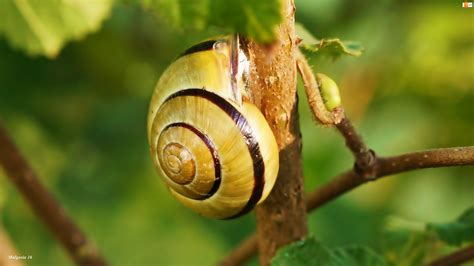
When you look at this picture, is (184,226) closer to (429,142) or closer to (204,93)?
(429,142)

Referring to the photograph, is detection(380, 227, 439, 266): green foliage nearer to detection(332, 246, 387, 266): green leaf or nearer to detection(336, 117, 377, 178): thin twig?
detection(332, 246, 387, 266): green leaf

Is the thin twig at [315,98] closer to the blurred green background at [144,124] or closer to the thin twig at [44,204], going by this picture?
the thin twig at [44,204]

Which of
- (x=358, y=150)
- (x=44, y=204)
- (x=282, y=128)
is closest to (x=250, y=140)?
(x=282, y=128)

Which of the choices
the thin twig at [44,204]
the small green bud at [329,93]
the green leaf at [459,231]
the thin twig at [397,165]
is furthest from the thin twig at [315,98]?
the thin twig at [44,204]

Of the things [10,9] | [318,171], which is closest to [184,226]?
[318,171]

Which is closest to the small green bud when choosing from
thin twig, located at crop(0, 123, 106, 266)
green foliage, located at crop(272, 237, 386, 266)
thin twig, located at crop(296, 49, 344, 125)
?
thin twig, located at crop(296, 49, 344, 125)

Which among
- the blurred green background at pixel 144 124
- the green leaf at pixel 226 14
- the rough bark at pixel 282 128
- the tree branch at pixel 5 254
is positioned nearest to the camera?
the green leaf at pixel 226 14
